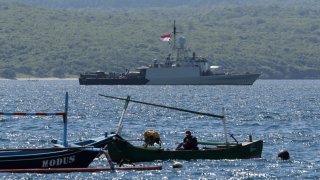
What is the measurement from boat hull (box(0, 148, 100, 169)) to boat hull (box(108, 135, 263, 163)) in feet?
12.6

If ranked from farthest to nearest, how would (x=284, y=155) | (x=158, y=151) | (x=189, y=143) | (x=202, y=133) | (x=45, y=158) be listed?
1. (x=202, y=133)
2. (x=284, y=155)
3. (x=189, y=143)
4. (x=158, y=151)
5. (x=45, y=158)

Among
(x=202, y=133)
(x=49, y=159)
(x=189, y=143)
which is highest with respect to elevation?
(x=202, y=133)

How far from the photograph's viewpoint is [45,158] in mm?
46375

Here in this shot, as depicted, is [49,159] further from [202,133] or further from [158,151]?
[202,133]

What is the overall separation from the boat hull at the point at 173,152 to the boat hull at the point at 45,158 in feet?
12.6

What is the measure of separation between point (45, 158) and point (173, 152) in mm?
8404

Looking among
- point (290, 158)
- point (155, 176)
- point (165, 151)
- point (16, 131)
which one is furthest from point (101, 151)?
point (16, 131)

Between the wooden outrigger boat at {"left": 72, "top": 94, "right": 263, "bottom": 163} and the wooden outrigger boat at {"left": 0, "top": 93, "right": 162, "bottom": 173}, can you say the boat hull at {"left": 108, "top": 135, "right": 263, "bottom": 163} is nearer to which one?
the wooden outrigger boat at {"left": 72, "top": 94, "right": 263, "bottom": 163}

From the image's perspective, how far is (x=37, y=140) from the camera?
6562cm

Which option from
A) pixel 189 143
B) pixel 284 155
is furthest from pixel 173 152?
pixel 284 155

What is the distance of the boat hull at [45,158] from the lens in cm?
4619

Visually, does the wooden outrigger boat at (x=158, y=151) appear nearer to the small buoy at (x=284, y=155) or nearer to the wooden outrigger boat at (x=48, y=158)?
the small buoy at (x=284, y=155)

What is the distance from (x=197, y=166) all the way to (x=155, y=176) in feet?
14.7

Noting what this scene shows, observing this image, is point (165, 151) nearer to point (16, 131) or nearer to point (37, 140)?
point (37, 140)
